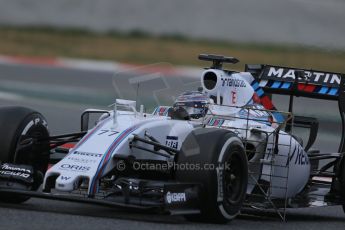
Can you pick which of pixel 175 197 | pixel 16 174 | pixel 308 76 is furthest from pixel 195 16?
pixel 175 197

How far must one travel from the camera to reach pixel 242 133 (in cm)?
796

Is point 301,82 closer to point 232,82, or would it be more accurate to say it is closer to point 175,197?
point 232,82

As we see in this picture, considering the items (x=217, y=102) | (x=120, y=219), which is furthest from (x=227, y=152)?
(x=217, y=102)

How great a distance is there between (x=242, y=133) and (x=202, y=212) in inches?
48.6

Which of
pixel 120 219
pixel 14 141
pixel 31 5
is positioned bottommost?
pixel 120 219

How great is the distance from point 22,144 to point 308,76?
3094 mm

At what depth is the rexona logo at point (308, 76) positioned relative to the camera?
9039 millimetres

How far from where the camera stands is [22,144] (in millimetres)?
7547

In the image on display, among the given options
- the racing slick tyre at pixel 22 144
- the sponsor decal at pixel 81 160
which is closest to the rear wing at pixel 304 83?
the racing slick tyre at pixel 22 144

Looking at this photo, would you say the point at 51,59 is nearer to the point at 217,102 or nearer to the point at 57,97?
the point at 57,97

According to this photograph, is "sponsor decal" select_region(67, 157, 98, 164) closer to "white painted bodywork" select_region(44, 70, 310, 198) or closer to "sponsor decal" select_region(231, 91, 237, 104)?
"white painted bodywork" select_region(44, 70, 310, 198)

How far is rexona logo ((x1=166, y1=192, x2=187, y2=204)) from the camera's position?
6.70 m

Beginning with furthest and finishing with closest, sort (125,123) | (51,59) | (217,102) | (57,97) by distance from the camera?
1. (51,59)
2. (57,97)
3. (217,102)
4. (125,123)

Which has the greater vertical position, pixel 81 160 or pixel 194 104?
pixel 194 104
